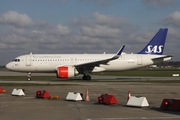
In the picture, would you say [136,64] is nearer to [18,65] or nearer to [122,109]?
[18,65]

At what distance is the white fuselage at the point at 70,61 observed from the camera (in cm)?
3769

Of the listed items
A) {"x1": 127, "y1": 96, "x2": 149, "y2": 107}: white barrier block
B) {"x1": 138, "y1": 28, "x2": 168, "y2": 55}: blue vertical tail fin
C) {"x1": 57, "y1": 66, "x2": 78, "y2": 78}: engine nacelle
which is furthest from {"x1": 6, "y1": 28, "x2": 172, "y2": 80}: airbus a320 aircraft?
{"x1": 127, "y1": 96, "x2": 149, "y2": 107}: white barrier block

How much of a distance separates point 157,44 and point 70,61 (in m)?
11.8

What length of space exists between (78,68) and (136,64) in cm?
763

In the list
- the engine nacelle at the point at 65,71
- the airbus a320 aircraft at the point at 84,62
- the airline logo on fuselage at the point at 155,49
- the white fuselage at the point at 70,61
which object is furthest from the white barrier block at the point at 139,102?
the airline logo on fuselage at the point at 155,49

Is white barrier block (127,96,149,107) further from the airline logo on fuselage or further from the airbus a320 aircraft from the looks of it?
the airline logo on fuselage

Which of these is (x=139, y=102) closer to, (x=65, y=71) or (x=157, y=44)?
(x=65, y=71)

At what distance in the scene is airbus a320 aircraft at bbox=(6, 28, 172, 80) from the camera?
3762 cm

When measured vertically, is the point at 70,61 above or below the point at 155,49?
below

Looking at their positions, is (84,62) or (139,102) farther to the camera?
(84,62)

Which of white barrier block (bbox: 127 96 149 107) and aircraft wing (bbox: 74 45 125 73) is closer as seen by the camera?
white barrier block (bbox: 127 96 149 107)

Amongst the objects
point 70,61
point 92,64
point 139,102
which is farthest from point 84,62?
point 139,102

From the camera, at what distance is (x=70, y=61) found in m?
38.2

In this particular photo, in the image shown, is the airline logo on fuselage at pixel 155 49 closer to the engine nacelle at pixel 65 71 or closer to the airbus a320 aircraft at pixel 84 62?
the airbus a320 aircraft at pixel 84 62
